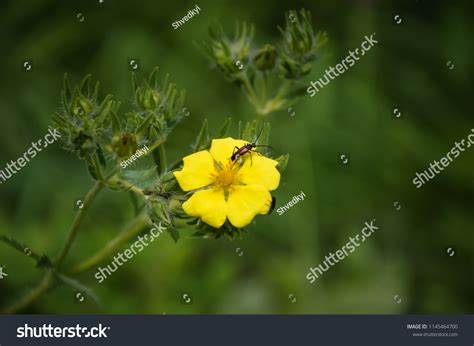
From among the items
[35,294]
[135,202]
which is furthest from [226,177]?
[35,294]

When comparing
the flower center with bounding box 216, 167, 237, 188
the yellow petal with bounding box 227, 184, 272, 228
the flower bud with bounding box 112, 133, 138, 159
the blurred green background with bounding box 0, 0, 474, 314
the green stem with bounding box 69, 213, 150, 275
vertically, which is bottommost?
the blurred green background with bounding box 0, 0, 474, 314

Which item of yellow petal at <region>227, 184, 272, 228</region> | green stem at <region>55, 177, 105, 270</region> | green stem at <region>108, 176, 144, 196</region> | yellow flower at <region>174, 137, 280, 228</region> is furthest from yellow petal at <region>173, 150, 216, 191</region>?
green stem at <region>55, 177, 105, 270</region>

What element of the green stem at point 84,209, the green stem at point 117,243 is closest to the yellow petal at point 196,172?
the green stem at point 84,209

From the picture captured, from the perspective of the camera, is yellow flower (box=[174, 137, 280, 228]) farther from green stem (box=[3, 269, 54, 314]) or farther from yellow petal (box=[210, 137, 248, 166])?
green stem (box=[3, 269, 54, 314])

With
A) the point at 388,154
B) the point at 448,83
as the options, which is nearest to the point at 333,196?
the point at 388,154

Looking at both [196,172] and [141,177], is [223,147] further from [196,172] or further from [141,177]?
[141,177]

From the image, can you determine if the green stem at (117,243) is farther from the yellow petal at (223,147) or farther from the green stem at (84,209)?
the yellow petal at (223,147)

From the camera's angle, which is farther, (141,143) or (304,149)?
(304,149)
